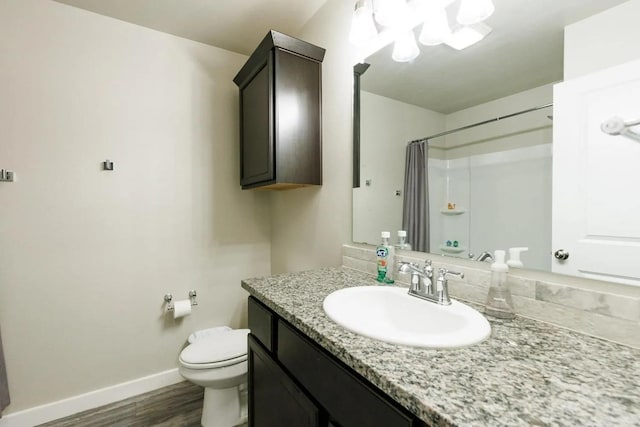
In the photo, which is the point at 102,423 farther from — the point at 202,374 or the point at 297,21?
the point at 297,21

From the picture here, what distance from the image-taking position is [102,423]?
5.15 feet

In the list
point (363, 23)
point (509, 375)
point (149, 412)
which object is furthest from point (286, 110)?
point (149, 412)

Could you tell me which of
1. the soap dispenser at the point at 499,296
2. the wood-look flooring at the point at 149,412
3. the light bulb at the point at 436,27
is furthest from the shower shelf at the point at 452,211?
the wood-look flooring at the point at 149,412

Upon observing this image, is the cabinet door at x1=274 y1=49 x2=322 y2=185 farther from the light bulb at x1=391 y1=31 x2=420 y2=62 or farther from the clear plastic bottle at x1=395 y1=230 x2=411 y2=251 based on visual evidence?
the clear plastic bottle at x1=395 y1=230 x2=411 y2=251

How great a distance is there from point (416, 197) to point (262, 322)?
829 millimetres

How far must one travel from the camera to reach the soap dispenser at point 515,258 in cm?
84

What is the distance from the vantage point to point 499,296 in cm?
80

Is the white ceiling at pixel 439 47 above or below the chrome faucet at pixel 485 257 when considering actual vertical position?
above

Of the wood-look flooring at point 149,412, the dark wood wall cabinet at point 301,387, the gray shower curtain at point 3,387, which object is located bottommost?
the wood-look flooring at point 149,412

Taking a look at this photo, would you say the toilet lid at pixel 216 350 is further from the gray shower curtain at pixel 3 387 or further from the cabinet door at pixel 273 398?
the gray shower curtain at pixel 3 387

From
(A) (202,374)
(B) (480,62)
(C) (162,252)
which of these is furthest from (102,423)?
(B) (480,62)

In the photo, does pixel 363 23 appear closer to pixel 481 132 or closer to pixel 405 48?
pixel 405 48

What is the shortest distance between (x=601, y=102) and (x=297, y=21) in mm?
1729

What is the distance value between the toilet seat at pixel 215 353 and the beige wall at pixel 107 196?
49 cm
